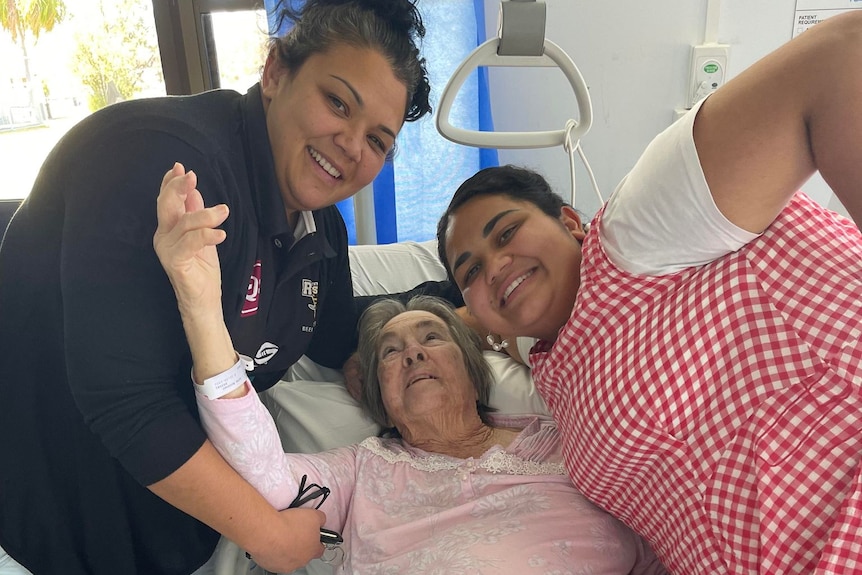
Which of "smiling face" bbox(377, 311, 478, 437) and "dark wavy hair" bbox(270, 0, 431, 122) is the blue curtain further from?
"dark wavy hair" bbox(270, 0, 431, 122)

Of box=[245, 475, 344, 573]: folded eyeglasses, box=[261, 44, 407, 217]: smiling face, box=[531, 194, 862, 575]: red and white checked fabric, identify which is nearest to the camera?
box=[531, 194, 862, 575]: red and white checked fabric

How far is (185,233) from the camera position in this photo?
82cm

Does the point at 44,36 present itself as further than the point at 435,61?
Yes

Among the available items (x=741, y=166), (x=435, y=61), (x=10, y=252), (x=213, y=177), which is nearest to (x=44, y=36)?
(x=435, y=61)

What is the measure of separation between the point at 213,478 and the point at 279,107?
0.64 meters

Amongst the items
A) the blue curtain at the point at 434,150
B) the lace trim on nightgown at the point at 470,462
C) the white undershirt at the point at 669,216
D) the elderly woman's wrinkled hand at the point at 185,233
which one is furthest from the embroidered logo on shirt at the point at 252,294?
the blue curtain at the point at 434,150

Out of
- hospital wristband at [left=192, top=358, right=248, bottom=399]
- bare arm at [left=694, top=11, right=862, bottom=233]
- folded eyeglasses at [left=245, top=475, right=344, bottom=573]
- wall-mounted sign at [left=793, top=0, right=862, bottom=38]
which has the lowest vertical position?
folded eyeglasses at [left=245, top=475, right=344, bottom=573]

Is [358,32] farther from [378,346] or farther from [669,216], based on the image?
[378,346]

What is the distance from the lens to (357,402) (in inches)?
63.3

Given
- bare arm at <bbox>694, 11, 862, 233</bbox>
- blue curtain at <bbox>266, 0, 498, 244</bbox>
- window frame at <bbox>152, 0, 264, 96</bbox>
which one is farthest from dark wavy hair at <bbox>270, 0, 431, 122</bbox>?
window frame at <bbox>152, 0, 264, 96</bbox>

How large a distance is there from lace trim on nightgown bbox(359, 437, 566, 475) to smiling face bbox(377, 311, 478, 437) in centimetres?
9

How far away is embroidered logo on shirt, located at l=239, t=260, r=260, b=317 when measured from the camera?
110cm

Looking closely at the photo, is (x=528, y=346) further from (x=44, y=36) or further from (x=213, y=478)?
(x=44, y=36)

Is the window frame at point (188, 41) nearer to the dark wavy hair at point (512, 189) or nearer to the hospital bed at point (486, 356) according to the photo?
the hospital bed at point (486, 356)
